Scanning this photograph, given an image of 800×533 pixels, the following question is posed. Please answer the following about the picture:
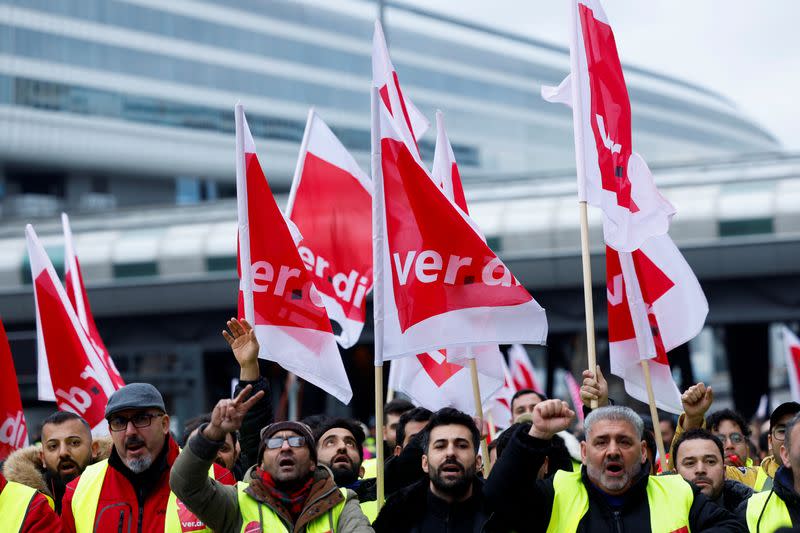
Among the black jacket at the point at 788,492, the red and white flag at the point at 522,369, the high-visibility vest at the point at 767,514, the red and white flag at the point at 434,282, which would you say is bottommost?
the high-visibility vest at the point at 767,514

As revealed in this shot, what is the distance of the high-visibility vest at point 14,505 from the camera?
600 centimetres

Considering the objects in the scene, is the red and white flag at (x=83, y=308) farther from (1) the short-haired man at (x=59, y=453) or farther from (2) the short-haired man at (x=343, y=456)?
(2) the short-haired man at (x=343, y=456)

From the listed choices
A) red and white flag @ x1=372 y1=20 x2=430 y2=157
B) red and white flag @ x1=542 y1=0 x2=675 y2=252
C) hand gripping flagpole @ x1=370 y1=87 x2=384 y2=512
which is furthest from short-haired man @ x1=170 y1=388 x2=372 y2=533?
red and white flag @ x1=372 y1=20 x2=430 y2=157

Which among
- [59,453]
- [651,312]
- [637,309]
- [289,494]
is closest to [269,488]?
[289,494]

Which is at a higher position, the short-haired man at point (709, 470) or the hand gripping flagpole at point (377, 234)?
the hand gripping flagpole at point (377, 234)

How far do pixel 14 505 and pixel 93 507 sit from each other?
37cm

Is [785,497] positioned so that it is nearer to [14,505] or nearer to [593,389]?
[593,389]

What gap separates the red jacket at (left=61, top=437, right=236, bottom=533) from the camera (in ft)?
19.9

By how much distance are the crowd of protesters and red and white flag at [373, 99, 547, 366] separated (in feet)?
2.09

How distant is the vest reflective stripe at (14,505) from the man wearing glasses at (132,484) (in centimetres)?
20

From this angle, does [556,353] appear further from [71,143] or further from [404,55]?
[404,55]

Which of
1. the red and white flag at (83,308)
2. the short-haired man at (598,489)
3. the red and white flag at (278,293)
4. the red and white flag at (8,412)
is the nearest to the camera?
the short-haired man at (598,489)

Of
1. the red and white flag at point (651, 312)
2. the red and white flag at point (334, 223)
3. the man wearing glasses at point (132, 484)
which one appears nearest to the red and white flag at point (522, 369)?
the red and white flag at point (334, 223)

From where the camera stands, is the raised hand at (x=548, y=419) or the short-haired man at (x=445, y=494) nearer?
the raised hand at (x=548, y=419)
